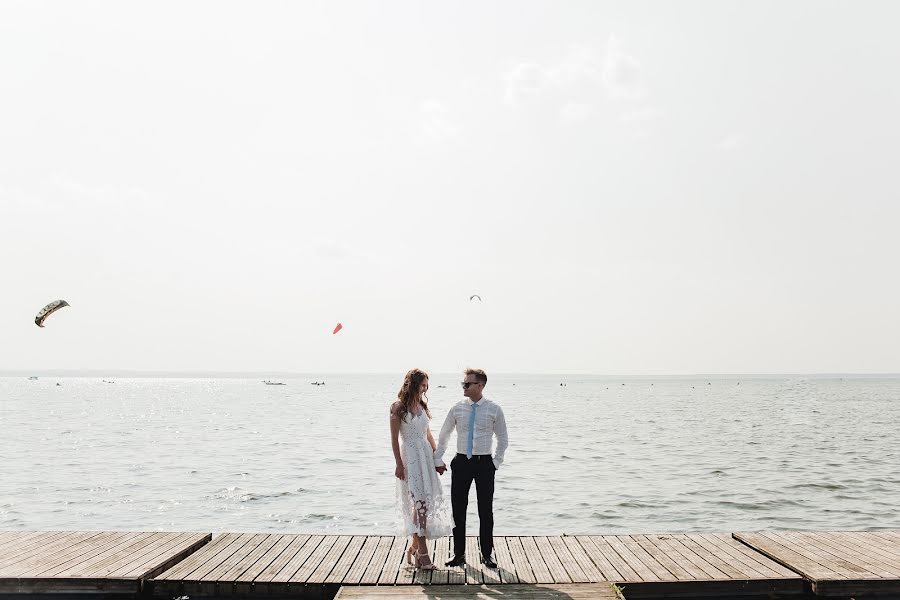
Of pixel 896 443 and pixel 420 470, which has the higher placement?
pixel 420 470

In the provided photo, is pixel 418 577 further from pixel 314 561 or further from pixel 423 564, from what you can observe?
pixel 314 561

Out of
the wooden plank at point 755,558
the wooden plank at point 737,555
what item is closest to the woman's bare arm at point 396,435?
the wooden plank at point 737,555

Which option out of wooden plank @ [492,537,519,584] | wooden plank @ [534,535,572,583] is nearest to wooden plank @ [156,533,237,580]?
wooden plank @ [492,537,519,584]

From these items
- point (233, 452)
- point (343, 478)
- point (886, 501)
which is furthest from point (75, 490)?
point (886, 501)

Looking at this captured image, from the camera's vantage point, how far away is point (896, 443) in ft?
134

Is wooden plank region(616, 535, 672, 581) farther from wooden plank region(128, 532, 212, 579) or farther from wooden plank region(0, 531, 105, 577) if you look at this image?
wooden plank region(0, 531, 105, 577)

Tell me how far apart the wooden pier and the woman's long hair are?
2014 millimetres

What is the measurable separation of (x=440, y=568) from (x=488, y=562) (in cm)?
64

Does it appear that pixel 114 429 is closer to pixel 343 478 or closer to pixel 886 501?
pixel 343 478

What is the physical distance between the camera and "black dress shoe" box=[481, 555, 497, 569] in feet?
28.4

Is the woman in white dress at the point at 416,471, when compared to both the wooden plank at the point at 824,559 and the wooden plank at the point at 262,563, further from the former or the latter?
the wooden plank at the point at 824,559

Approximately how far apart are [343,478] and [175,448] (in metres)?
17.4

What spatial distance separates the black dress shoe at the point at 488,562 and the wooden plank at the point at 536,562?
0.49 meters

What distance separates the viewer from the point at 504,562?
8.88 m
